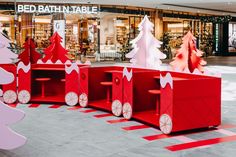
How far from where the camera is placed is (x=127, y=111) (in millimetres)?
7301

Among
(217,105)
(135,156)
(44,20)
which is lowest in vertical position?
(135,156)

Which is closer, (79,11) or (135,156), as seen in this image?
(135,156)

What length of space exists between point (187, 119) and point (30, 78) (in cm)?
453

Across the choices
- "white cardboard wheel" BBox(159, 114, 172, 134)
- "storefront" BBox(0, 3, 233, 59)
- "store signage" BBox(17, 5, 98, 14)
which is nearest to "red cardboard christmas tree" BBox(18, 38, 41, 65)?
"white cardboard wheel" BBox(159, 114, 172, 134)

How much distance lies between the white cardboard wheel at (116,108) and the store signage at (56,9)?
14.7m

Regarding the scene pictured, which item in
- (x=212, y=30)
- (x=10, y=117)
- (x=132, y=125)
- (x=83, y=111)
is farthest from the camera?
(x=212, y=30)

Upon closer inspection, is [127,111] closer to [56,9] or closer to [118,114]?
[118,114]

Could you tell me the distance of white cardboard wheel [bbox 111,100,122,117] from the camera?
298 inches

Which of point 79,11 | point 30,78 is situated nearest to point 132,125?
point 30,78

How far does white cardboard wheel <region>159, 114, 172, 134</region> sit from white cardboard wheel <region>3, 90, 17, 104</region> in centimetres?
434

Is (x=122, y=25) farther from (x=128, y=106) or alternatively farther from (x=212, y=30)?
(x=128, y=106)

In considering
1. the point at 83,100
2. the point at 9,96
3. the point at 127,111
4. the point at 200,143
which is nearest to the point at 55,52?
the point at 9,96

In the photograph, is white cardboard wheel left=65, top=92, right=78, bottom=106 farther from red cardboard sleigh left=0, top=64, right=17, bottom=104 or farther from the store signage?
the store signage

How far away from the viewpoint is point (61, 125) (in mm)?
6906
